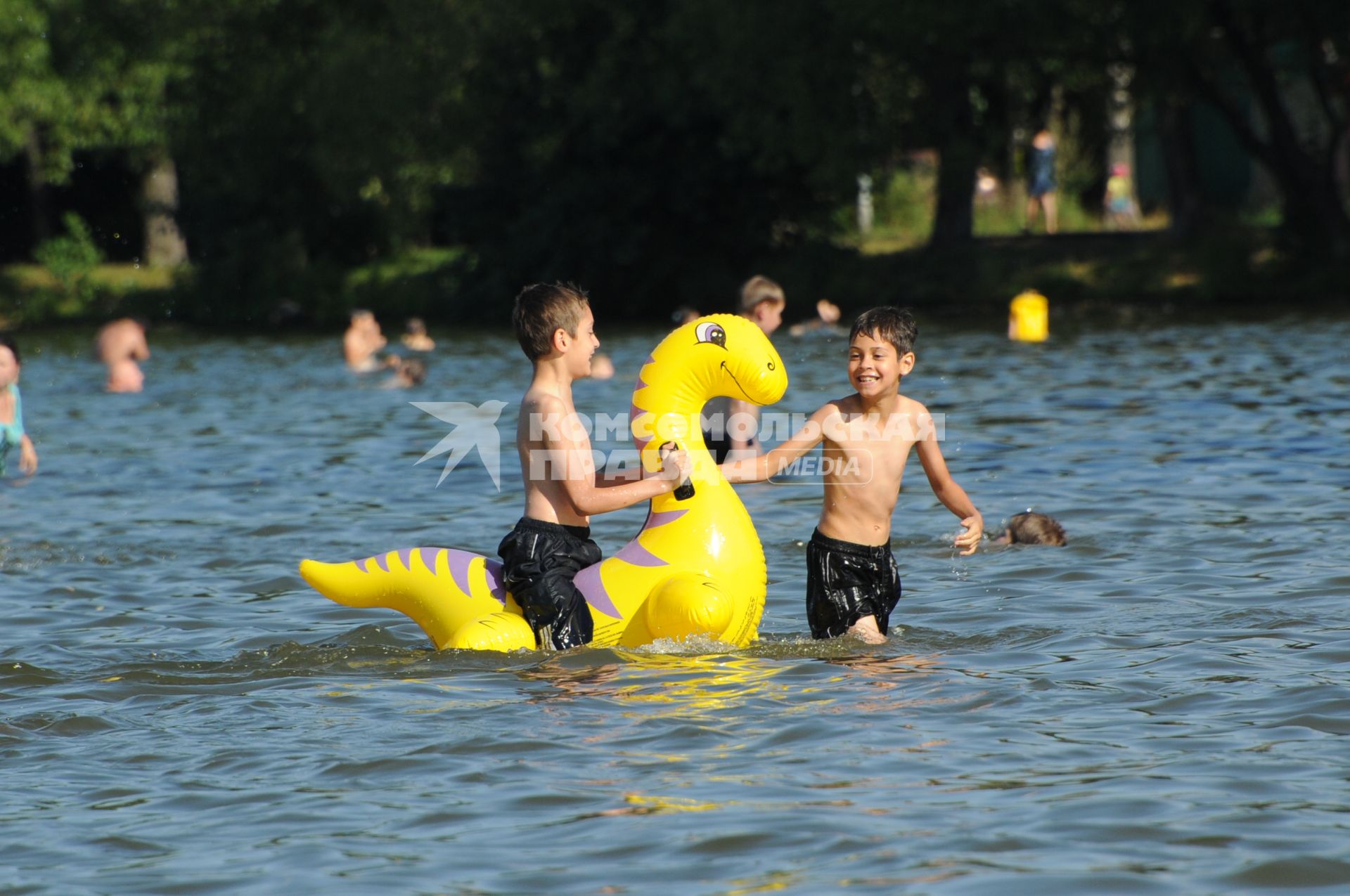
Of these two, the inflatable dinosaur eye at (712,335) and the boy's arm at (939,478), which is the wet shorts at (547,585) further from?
the boy's arm at (939,478)

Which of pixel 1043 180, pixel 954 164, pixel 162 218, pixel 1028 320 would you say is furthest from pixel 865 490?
pixel 162 218

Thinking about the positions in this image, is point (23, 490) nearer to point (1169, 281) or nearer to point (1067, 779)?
point (1067, 779)

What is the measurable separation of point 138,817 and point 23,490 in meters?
9.01

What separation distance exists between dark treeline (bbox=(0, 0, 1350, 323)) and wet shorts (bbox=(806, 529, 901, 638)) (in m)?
21.3

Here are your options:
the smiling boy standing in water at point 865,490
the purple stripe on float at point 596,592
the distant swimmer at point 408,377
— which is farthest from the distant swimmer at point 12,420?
the distant swimmer at point 408,377

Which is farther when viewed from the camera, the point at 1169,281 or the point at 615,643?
the point at 1169,281

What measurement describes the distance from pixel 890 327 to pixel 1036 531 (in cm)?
315

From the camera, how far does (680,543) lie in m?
6.79

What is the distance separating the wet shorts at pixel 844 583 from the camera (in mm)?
7055

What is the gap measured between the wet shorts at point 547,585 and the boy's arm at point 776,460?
73cm

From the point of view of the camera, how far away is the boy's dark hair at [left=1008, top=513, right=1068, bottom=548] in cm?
964

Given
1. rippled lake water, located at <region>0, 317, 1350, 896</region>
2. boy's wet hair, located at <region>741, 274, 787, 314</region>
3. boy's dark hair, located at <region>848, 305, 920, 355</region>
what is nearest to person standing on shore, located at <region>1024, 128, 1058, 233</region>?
rippled lake water, located at <region>0, 317, 1350, 896</region>

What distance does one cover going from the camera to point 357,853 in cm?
478

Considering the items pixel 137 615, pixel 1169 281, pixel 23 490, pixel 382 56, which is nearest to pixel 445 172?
pixel 382 56
